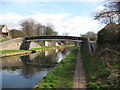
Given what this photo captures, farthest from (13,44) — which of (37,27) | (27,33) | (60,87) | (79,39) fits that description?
(37,27)

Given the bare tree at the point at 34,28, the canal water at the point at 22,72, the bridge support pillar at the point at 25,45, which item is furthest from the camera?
→ the bare tree at the point at 34,28

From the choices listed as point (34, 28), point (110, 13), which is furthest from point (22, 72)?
point (34, 28)

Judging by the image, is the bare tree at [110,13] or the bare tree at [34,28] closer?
the bare tree at [110,13]

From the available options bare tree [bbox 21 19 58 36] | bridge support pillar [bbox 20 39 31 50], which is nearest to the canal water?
bridge support pillar [bbox 20 39 31 50]

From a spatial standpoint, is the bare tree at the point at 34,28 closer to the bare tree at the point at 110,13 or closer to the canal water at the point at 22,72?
the canal water at the point at 22,72

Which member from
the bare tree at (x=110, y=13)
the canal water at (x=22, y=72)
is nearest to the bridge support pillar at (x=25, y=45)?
the canal water at (x=22, y=72)

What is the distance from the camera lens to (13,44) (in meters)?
38.2

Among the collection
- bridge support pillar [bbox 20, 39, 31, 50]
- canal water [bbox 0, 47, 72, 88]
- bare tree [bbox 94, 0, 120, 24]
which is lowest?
canal water [bbox 0, 47, 72, 88]

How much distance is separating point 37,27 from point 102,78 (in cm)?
6813

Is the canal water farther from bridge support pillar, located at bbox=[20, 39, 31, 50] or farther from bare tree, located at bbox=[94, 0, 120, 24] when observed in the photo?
bridge support pillar, located at bbox=[20, 39, 31, 50]

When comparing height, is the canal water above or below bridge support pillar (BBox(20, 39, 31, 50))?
below

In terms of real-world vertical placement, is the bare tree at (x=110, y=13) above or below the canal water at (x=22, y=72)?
above

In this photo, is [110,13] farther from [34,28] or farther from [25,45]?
[34,28]

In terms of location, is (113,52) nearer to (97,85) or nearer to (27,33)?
(97,85)
